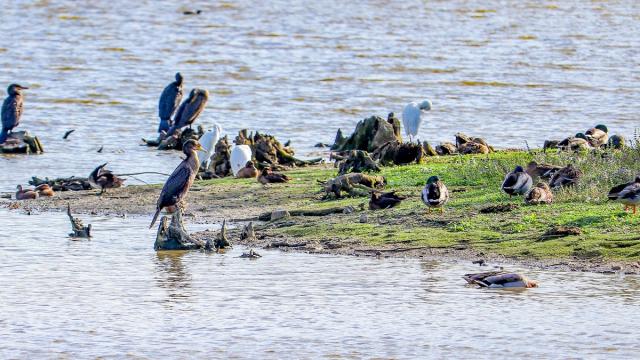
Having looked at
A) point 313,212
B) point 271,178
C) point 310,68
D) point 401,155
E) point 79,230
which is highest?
point 310,68

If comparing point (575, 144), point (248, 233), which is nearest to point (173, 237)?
point (248, 233)

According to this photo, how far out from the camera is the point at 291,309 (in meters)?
9.77

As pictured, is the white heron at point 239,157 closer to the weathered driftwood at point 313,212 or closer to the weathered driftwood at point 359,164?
the weathered driftwood at point 359,164

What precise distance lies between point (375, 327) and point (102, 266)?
10.6 ft

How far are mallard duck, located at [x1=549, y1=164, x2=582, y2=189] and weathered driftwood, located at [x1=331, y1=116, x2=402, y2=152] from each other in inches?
176

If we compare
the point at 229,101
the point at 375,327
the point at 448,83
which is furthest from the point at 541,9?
the point at 375,327

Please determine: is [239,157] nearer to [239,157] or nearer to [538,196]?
[239,157]

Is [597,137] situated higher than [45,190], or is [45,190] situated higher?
[597,137]

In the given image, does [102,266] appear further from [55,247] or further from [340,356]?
[340,356]

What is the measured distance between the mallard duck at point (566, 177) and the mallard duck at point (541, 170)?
0.33m

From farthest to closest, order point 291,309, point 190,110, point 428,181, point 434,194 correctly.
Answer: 1. point 190,110
2. point 428,181
3. point 434,194
4. point 291,309

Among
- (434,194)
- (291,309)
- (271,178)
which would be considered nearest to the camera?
(291,309)

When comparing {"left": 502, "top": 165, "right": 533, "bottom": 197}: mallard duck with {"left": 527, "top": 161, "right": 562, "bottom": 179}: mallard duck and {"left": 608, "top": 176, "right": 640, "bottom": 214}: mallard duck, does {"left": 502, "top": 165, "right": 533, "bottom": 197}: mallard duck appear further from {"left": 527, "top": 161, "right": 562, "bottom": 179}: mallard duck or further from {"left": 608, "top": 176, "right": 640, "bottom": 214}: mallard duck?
{"left": 608, "top": 176, "right": 640, "bottom": 214}: mallard duck

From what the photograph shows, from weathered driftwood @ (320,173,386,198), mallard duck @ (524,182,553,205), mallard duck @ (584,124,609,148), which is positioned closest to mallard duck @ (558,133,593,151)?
mallard duck @ (584,124,609,148)
